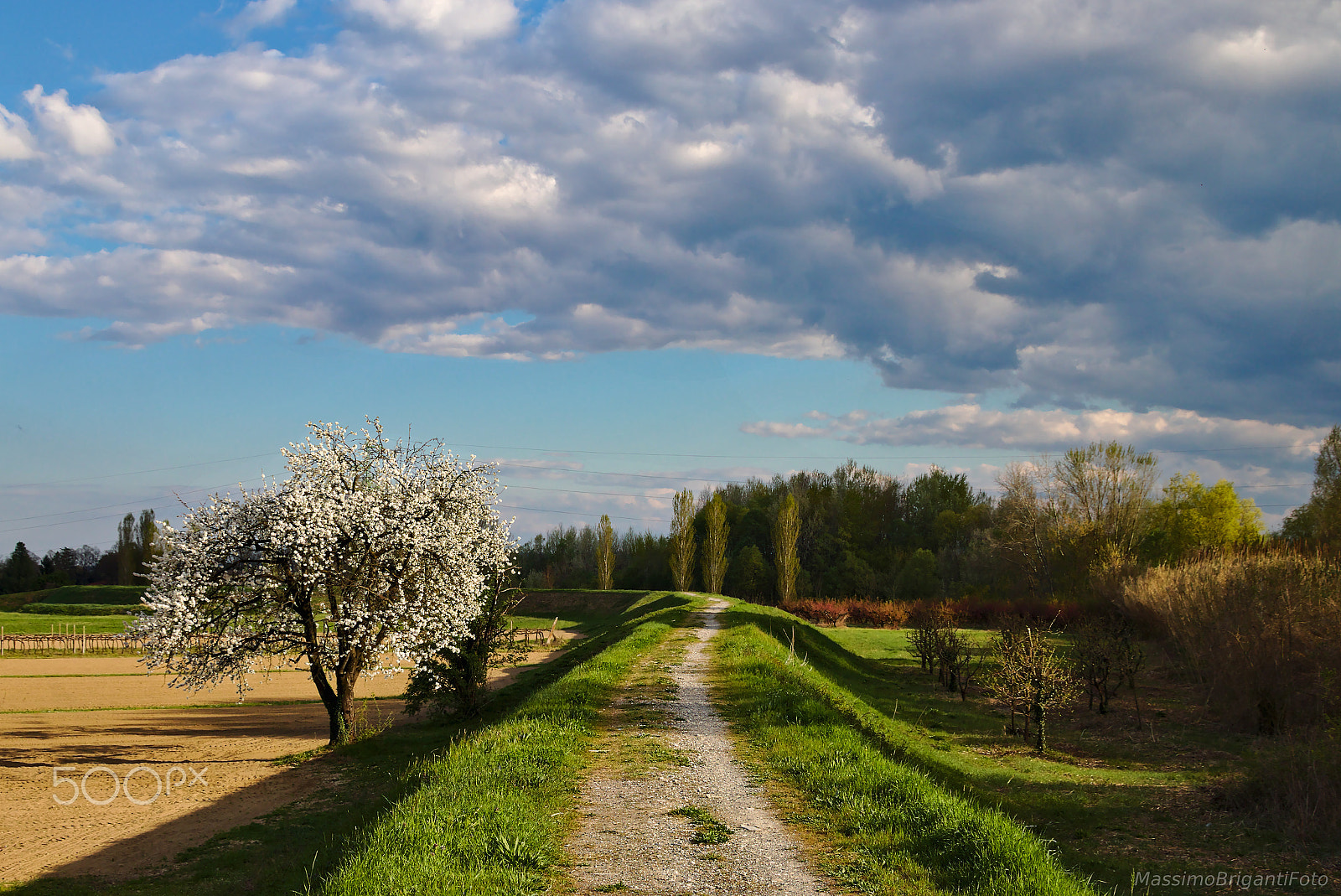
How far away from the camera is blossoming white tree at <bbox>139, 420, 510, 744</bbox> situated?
18469 mm

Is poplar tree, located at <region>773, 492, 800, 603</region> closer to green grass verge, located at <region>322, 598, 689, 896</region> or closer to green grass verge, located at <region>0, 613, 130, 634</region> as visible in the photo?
green grass verge, located at <region>0, 613, 130, 634</region>

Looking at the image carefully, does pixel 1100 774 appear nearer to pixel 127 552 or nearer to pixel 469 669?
pixel 469 669

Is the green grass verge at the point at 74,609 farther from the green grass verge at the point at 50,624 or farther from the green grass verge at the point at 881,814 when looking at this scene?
the green grass verge at the point at 881,814

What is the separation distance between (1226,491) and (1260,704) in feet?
159

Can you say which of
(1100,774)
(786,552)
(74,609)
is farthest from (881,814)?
(74,609)

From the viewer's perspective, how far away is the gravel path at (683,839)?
6.87m

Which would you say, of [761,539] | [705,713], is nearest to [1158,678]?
[705,713]

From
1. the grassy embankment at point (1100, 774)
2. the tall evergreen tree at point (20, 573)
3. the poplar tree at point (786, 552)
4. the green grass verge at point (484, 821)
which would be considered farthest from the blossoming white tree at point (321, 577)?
the tall evergreen tree at point (20, 573)

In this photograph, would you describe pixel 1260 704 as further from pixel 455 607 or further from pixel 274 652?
pixel 274 652

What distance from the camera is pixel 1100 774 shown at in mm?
17281

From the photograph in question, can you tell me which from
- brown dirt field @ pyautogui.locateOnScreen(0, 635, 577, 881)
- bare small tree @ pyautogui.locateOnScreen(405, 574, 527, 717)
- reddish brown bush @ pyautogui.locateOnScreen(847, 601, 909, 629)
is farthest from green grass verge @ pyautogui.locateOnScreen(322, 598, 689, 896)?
reddish brown bush @ pyautogui.locateOnScreen(847, 601, 909, 629)

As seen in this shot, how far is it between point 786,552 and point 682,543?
10919 millimetres

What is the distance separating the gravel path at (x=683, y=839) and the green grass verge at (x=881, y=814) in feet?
1.68

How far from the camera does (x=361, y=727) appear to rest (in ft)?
70.8
